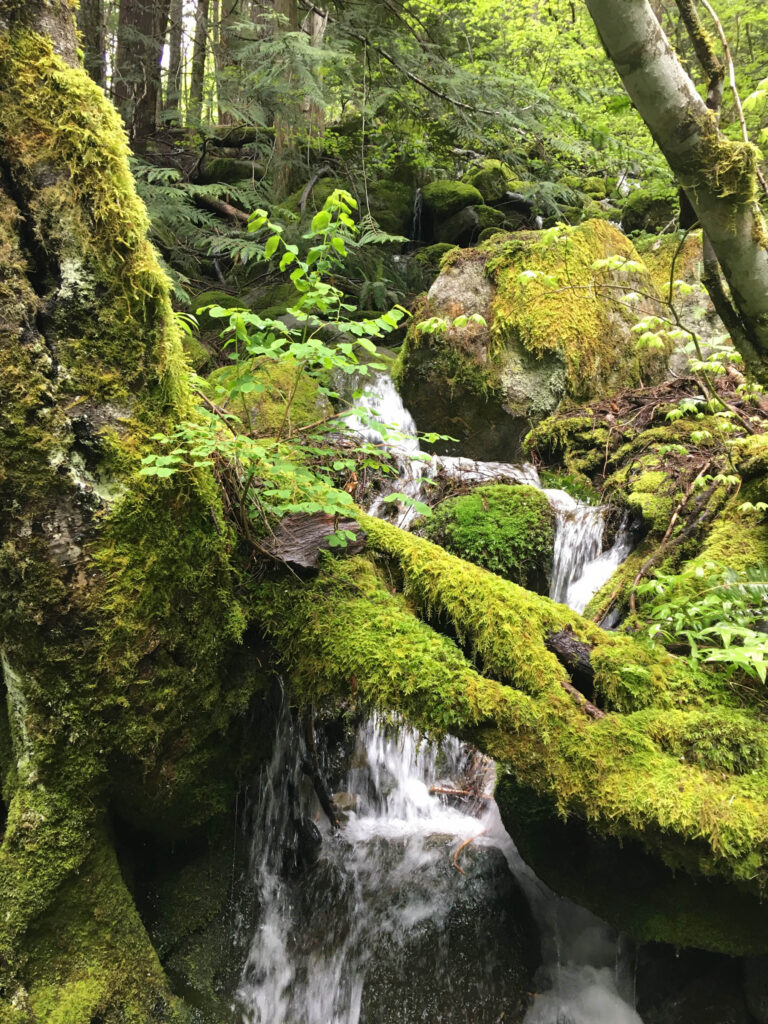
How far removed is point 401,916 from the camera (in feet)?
11.6

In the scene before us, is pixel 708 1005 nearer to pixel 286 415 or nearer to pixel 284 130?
pixel 286 415

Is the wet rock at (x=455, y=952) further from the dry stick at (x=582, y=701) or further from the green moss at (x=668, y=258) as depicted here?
the green moss at (x=668, y=258)

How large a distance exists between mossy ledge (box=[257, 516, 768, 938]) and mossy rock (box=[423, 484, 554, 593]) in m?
2.04

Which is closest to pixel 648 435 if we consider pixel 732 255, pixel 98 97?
pixel 732 255

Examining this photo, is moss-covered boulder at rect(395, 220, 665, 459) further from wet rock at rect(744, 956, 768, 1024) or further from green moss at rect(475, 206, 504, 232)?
wet rock at rect(744, 956, 768, 1024)

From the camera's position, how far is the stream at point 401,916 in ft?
10.3

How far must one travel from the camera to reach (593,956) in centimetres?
339

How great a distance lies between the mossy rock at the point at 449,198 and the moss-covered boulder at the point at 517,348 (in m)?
4.77

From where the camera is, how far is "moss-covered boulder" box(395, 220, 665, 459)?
23.7 feet

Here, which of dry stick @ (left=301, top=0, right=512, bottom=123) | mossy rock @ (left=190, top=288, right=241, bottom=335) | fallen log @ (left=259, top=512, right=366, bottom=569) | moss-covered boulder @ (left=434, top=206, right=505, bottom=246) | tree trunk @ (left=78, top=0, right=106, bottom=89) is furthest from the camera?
moss-covered boulder @ (left=434, top=206, right=505, bottom=246)

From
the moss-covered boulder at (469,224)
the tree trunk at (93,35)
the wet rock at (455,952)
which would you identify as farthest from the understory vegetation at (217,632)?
the tree trunk at (93,35)

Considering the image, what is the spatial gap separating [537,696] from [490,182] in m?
13.1

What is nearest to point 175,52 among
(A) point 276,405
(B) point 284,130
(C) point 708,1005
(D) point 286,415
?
(B) point 284,130

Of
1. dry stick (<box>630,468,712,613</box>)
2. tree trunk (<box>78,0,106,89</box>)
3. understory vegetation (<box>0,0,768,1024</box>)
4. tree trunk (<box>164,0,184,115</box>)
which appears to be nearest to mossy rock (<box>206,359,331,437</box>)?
understory vegetation (<box>0,0,768,1024</box>)
